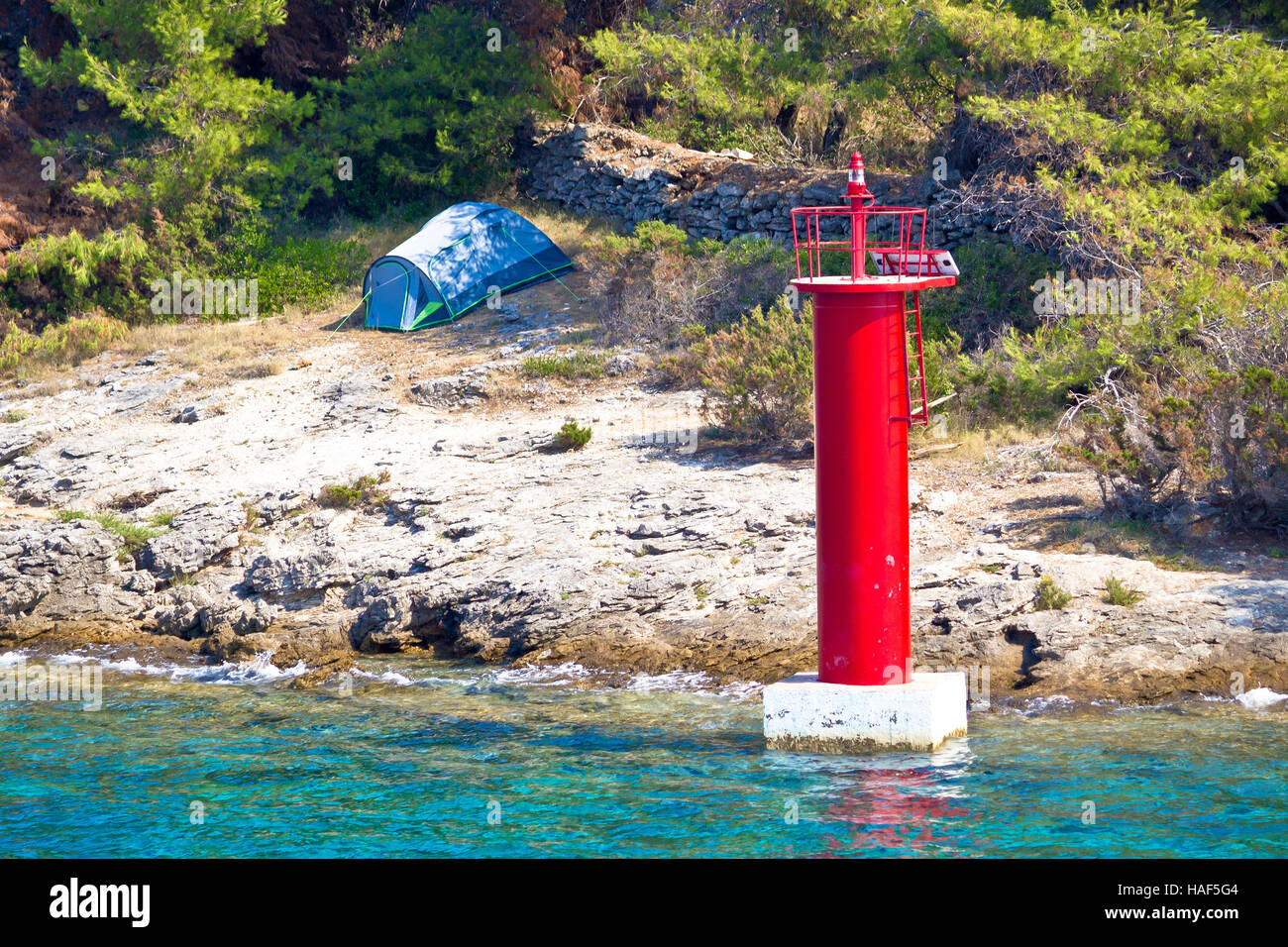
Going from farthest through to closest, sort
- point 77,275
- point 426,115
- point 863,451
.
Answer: point 426,115, point 77,275, point 863,451

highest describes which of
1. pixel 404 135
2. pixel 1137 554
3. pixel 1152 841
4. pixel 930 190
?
pixel 404 135

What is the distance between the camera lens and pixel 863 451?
873 cm

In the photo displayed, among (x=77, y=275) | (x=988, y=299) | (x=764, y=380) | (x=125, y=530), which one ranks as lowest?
(x=125, y=530)

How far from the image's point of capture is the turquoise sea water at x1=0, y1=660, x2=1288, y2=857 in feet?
25.8

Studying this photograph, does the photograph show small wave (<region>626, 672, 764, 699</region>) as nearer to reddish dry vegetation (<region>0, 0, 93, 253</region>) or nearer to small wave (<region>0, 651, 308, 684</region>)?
small wave (<region>0, 651, 308, 684</region>)

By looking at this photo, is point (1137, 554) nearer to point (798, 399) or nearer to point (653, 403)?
point (798, 399)

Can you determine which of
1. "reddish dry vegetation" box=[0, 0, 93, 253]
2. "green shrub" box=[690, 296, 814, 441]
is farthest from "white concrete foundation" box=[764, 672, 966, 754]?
"reddish dry vegetation" box=[0, 0, 93, 253]

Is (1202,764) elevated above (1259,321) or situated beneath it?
situated beneath

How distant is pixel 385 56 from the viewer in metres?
25.5

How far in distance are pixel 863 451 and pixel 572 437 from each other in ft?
24.9

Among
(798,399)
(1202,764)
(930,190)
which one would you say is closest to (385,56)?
(930,190)

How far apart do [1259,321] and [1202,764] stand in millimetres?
5881

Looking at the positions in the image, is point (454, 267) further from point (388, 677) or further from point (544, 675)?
point (544, 675)

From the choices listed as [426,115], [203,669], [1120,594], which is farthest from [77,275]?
[1120,594]
